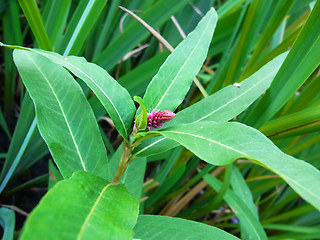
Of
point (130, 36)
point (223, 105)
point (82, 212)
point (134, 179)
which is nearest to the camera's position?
point (82, 212)

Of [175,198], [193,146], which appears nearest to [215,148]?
[193,146]

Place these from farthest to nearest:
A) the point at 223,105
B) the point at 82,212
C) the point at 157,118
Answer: the point at 223,105
the point at 157,118
the point at 82,212

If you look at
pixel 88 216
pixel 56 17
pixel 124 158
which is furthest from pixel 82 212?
pixel 56 17

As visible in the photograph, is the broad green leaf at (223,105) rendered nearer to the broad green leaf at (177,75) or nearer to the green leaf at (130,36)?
the broad green leaf at (177,75)

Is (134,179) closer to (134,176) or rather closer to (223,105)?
(134,176)

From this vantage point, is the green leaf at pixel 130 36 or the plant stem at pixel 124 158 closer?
the plant stem at pixel 124 158

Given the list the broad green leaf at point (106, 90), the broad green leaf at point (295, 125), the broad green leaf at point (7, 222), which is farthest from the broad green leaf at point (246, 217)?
the broad green leaf at point (7, 222)
